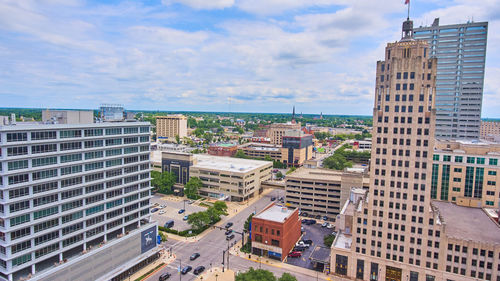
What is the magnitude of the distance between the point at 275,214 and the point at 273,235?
32.5 ft

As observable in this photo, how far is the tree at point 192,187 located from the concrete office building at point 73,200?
55.8 metres

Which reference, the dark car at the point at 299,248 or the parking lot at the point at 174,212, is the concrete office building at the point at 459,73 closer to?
the dark car at the point at 299,248

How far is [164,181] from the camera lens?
146 m

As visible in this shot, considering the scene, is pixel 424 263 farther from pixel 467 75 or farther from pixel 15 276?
pixel 467 75

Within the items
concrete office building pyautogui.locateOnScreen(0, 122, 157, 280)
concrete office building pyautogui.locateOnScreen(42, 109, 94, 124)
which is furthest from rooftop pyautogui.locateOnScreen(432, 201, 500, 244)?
concrete office building pyautogui.locateOnScreen(42, 109, 94, 124)

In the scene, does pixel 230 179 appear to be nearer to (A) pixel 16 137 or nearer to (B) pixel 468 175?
(B) pixel 468 175

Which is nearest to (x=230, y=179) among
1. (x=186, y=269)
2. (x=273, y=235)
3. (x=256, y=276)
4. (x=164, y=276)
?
(x=273, y=235)

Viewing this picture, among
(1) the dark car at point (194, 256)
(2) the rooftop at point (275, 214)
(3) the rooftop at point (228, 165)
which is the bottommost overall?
(1) the dark car at point (194, 256)

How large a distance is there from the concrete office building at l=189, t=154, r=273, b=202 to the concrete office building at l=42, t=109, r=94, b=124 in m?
78.9

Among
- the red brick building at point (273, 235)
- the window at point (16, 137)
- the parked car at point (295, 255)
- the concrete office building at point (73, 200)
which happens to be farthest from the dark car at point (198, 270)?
the window at point (16, 137)

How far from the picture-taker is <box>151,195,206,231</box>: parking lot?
11142 cm

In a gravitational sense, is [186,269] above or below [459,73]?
below

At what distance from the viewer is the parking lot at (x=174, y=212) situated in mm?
111419

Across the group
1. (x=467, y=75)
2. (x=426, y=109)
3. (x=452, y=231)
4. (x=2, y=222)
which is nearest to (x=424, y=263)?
(x=452, y=231)
